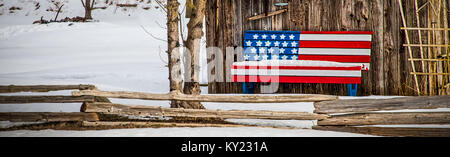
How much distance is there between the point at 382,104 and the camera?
22.1 feet

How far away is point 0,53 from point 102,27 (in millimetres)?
8722

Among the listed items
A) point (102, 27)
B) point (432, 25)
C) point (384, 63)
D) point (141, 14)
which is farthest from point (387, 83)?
point (141, 14)

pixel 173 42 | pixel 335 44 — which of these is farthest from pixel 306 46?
pixel 173 42

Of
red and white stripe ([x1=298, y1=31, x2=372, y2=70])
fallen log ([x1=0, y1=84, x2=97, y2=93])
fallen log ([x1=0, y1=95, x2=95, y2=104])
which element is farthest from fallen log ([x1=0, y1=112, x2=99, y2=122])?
red and white stripe ([x1=298, y1=31, x2=372, y2=70])

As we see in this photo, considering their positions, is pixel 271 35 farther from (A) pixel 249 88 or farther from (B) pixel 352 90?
(B) pixel 352 90

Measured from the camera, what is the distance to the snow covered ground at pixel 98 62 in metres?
6.91

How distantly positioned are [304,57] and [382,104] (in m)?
4.25

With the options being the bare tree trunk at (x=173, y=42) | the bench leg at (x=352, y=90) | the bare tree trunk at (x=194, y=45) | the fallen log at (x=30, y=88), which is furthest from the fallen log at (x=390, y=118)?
the fallen log at (x=30, y=88)

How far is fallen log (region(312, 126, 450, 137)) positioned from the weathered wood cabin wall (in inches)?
153

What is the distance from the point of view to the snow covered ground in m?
6.91

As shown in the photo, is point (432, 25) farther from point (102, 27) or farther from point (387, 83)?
point (102, 27)

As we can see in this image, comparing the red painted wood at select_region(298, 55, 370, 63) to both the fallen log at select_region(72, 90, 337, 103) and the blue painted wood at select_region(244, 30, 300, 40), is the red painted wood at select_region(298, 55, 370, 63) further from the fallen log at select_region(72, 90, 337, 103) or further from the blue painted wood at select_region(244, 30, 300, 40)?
the fallen log at select_region(72, 90, 337, 103)

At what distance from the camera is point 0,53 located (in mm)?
19266

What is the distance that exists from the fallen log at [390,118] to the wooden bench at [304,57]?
11.8 ft
